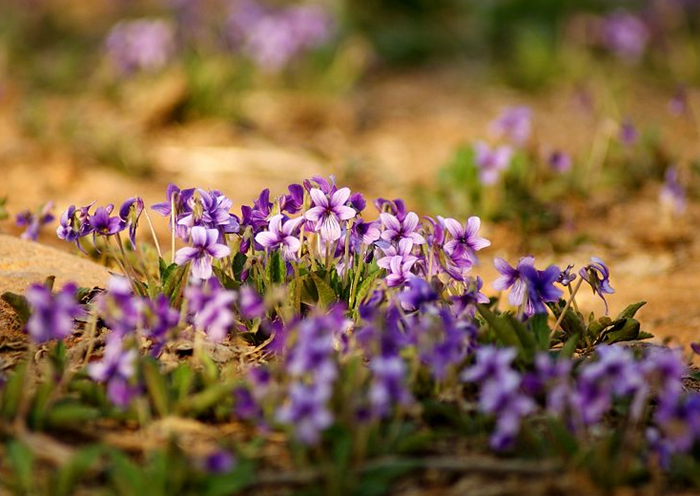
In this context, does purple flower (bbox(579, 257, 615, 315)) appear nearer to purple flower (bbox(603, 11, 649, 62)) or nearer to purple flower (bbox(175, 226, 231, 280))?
purple flower (bbox(175, 226, 231, 280))

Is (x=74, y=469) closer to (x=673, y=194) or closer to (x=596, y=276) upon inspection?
(x=596, y=276)

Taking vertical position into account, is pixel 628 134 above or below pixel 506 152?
above

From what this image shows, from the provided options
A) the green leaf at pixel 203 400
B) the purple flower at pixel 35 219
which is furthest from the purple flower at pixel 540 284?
the purple flower at pixel 35 219

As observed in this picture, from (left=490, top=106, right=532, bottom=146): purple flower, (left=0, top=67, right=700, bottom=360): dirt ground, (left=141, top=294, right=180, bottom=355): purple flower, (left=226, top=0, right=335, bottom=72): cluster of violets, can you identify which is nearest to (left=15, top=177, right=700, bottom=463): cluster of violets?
(left=141, top=294, right=180, bottom=355): purple flower

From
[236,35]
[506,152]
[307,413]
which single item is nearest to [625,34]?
[236,35]

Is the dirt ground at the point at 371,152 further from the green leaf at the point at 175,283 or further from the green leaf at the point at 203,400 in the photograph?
the green leaf at the point at 203,400

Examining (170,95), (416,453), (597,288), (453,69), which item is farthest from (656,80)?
(416,453)

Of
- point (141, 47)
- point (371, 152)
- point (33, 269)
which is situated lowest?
point (33, 269)
